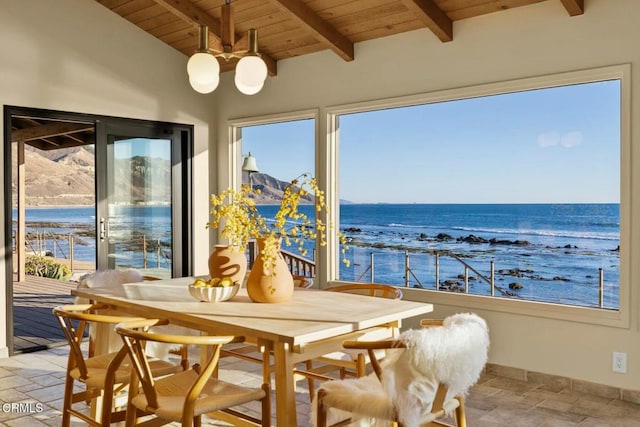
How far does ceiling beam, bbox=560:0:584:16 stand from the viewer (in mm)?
3705

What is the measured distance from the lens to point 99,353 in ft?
10.1

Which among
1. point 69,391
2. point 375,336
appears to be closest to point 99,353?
point 69,391

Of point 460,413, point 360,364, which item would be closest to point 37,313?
point 360,364

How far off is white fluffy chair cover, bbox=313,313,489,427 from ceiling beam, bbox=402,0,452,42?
2566 mm

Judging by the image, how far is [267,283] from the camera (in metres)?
2.86

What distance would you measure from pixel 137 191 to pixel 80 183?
38.3 feet

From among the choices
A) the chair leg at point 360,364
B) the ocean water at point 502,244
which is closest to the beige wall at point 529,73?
the chair leg at point 360,364

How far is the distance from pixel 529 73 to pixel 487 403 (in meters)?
2.18

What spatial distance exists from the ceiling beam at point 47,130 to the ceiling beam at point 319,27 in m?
3.43

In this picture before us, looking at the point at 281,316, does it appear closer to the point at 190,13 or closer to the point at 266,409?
the point at 266,409

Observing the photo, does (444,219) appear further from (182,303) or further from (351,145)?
(182,303)

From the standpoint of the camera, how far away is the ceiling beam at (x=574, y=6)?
12.2ft

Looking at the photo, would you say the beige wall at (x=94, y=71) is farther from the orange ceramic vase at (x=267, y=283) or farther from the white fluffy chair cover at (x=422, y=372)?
the white fluffy chair cover at (x=422, y=372)

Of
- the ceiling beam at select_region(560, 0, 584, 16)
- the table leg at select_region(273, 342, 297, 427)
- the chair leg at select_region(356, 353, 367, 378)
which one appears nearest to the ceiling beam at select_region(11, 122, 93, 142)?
the chair leg at select_region(356, 353, 367, 378)
